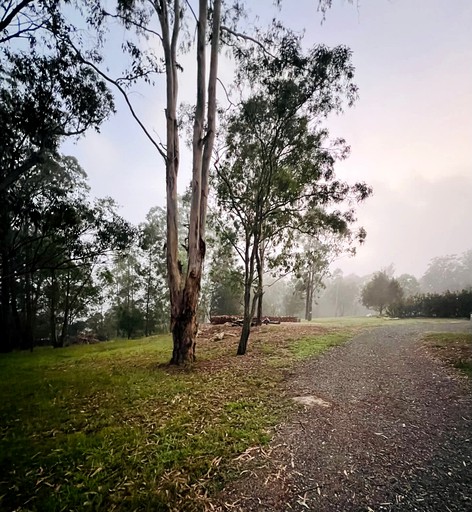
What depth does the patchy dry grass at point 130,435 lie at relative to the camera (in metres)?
2.49

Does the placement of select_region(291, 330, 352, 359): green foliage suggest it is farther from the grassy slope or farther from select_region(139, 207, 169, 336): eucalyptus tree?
select_region(139, 207, 169, 336): eucalyptus tree

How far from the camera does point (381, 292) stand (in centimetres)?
3712

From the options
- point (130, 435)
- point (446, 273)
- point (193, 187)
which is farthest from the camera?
point (446, 273)

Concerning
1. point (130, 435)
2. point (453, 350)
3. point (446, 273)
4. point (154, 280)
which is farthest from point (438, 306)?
point (446, 273)

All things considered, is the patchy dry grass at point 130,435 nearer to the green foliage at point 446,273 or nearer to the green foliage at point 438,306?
the green foliage at point 438,306

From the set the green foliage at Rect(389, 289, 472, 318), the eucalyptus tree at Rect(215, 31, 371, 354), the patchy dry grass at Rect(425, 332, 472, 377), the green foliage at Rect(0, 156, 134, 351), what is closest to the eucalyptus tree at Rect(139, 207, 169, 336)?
the green foliage at Rect(0, 156, 134, 351)

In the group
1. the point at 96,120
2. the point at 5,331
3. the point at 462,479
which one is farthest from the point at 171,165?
the point at 5,331

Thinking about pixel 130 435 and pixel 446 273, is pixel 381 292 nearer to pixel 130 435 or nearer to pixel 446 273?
pixel 130 435

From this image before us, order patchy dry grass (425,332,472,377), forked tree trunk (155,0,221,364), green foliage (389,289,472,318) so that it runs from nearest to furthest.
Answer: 1. patchy dry grass (425,332,472,377)
2. forked tree trunk (155,0,221,364)
3. green foliage (389,289,472,318)

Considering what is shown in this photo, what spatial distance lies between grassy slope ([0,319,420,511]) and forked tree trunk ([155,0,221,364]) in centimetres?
142

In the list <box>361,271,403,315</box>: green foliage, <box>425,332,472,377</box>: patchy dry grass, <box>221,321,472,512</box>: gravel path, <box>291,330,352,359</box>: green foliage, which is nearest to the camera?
<box>221,321,472,512</box>: gravel path

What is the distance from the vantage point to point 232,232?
587 inches

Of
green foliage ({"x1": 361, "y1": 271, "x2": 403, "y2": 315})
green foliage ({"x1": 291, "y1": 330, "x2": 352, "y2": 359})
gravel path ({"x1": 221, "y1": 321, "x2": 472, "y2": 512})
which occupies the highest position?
green foliage ({"x1": 361, "y1": 271, "x2": 403, "y2": 315})

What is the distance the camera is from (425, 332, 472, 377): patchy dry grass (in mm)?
6661
